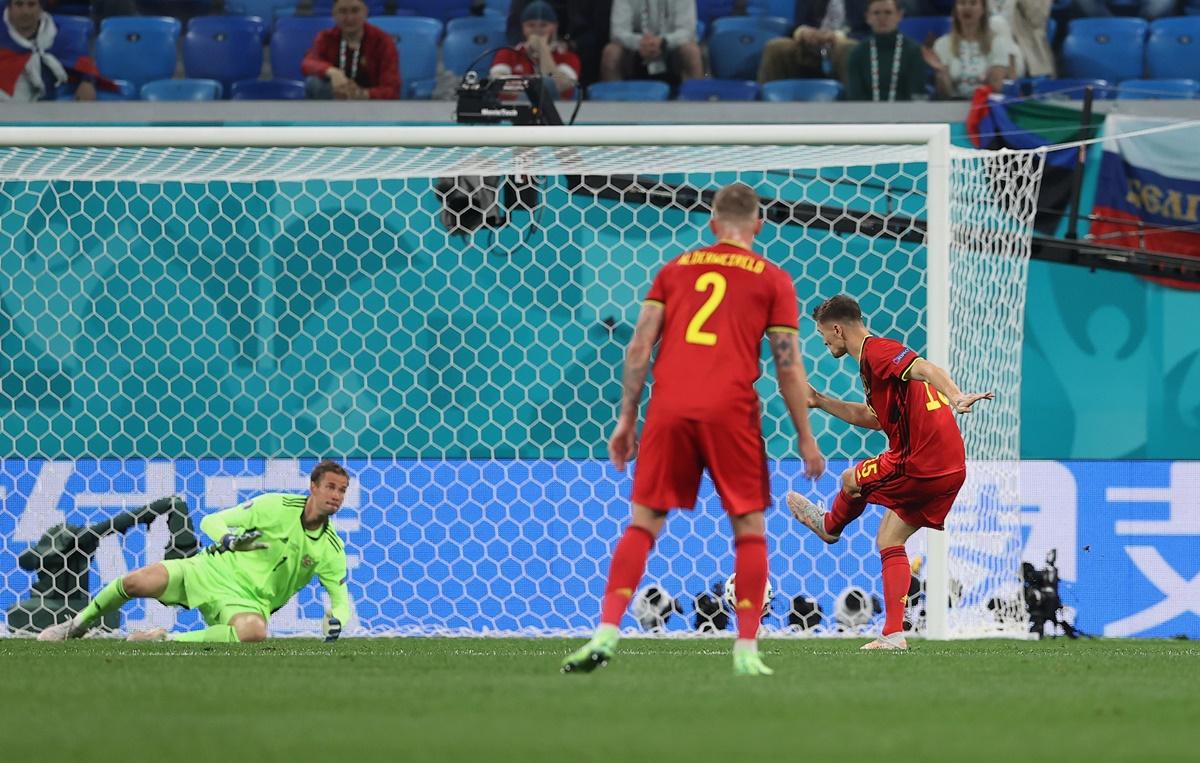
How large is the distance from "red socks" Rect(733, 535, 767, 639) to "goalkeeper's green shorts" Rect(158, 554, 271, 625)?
3710 millimetres

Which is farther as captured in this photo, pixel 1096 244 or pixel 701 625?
pixel 1096 244

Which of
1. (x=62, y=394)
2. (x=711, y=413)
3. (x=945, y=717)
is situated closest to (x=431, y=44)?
(x=62, y=394)

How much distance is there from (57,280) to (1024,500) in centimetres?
613

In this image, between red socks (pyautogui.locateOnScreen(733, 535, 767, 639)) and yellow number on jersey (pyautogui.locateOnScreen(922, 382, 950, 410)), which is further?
yellow number on jersey (pyautogui.locateOnScreen(922, 382, 950, 410))

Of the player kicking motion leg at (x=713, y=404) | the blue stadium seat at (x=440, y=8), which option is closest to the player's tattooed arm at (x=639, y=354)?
the player kicking motion leg at (x=713, y=404)

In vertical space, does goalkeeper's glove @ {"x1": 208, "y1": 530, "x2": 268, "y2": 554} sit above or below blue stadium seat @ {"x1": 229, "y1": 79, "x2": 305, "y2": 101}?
below

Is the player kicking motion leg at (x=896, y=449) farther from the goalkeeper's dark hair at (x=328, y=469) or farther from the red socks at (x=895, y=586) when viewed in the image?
the goalkeeper's dark hair at (x=328, y=469)

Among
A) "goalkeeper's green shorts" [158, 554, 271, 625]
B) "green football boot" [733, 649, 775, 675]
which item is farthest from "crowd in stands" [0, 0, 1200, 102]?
"green football boot" [733, 649, 775, 675]

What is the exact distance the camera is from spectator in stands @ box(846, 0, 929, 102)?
11.9m

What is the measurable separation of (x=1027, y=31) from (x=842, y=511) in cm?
599

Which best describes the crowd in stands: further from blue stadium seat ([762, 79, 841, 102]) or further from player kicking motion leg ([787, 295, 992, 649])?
player kicking motion leg ([787, 295, 992, 649])

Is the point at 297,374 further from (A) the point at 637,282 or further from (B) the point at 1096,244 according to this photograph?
(B) the point at 1096,244

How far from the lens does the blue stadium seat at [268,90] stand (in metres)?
12.1

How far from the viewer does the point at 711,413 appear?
527 centimetres
